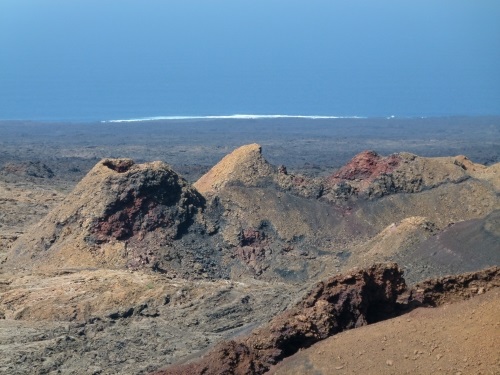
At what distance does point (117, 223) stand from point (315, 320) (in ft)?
47.8

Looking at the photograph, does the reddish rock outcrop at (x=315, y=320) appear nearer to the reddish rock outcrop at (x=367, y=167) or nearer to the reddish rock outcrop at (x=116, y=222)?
the reddish rock outcrop at (x=116, y=222)

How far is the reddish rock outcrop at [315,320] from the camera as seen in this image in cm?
1331

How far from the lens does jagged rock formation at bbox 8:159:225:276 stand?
26.8 metres

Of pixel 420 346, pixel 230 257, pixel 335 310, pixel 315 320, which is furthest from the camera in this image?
pixel 230 257

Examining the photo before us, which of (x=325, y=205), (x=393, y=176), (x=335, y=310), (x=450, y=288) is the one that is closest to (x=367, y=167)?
(x=393, y=176)

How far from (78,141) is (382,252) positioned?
56.6m

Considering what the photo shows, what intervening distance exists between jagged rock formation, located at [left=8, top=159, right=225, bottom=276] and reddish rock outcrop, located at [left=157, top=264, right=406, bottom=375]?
12630 millimetres

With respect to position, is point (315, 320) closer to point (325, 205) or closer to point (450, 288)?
point (450, 288)

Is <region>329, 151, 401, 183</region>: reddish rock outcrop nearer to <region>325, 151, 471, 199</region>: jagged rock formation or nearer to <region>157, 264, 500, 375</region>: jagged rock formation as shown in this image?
<region>325, 151, 471, 199</region>: jagged rock formation

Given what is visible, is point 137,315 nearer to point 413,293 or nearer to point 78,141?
point 413,293

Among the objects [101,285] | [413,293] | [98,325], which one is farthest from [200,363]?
[101,285]

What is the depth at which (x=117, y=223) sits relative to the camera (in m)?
27.7

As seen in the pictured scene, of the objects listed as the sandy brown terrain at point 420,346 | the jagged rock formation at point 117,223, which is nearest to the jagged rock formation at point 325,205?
the jagged rock formation at point 117,223

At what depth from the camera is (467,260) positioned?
75.7ft
